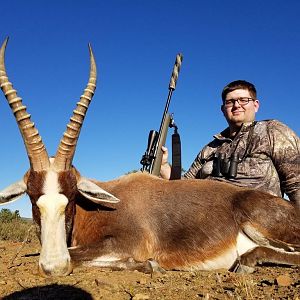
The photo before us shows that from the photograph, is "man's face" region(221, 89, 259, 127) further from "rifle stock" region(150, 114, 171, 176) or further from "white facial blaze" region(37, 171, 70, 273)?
"white facial blaze" region(37, 171, 70, 273)

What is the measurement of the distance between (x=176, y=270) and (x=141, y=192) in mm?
1161

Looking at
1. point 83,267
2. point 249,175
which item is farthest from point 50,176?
point 249,175

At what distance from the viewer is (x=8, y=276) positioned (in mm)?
4438

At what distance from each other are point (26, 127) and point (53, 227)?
1.36m

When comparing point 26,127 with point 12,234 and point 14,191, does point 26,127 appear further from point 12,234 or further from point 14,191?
point 12,234

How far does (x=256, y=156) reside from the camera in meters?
6.64

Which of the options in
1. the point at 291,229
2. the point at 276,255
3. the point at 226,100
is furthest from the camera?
the point at 226,100

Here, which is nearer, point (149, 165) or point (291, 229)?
point (291, 229)

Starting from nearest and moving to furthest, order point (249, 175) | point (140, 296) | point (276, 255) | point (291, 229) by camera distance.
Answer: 1. point (140, 296)
2. point (276, 255)
3. point (291, 229)
4. point (249, 175)

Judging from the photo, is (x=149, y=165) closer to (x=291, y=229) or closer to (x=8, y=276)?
(x=291, y=229)

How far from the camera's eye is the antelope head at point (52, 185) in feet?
13.9

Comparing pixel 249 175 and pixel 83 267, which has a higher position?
pixel 249 175

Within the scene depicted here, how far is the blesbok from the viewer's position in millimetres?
4754

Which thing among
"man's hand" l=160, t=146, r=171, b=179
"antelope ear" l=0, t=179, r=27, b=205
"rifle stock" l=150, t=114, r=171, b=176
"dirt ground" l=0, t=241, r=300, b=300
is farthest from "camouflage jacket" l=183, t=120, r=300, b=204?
"antelope ear" l=0, t=179, r=27, b=205
